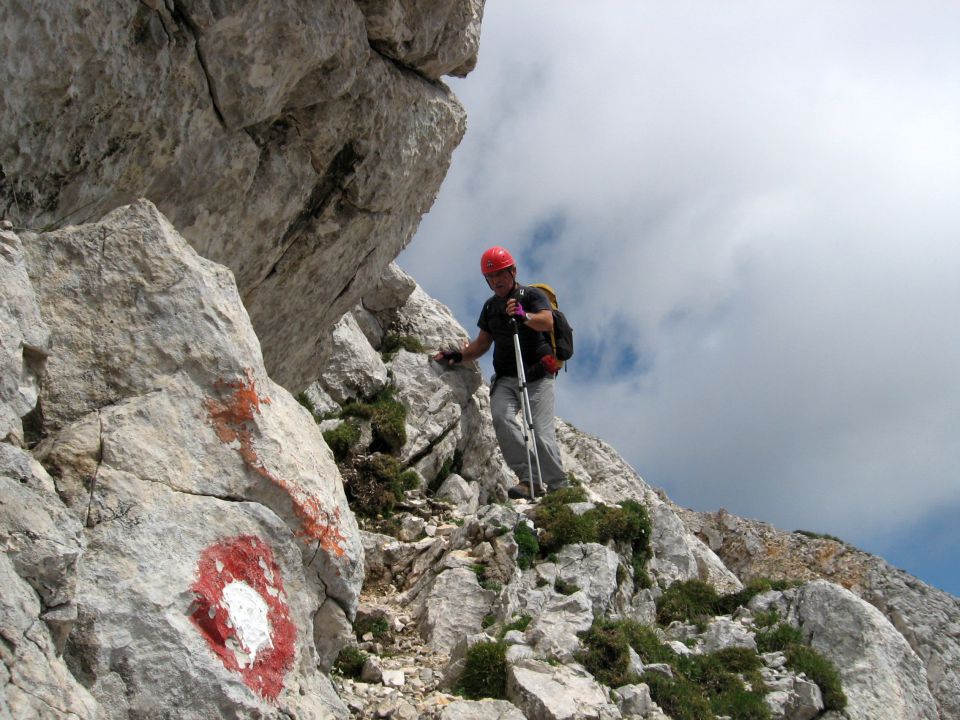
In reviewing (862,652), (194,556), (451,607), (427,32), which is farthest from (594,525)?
(194,556)

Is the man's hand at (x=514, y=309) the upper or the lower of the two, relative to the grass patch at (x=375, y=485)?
upper

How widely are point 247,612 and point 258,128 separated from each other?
642cm

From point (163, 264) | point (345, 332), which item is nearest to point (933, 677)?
point (345, 332)

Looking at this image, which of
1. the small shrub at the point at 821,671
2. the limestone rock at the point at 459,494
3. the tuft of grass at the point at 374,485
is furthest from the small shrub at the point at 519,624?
the limestone rock at the point at 459,494

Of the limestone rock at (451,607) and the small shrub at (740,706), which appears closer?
the limestone rock at (451,607)

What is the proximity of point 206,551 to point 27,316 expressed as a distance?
226 centimetres

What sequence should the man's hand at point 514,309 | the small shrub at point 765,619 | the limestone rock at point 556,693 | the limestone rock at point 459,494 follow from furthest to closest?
1. the man's hand at point 514,309
2. the limestone rock at point 459,494
3. the small shrub at point 765,619
4. the limestone rock at point 556,693

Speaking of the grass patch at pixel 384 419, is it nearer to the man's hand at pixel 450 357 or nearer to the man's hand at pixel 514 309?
the man's hand at pixel 450 357

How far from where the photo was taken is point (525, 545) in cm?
1396

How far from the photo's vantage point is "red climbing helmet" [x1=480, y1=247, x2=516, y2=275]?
1839 centimetres

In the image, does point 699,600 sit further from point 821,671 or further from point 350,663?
point 350,663

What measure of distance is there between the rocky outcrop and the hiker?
7.98 metres

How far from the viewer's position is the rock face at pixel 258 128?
8008 millimetres

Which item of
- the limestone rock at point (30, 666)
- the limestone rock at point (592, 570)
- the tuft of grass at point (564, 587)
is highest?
the limestone rock at point (592, 570)
